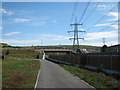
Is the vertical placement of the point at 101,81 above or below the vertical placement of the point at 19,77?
above

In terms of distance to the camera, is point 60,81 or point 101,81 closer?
point 101,81

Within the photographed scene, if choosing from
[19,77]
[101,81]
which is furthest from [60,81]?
[19,77]

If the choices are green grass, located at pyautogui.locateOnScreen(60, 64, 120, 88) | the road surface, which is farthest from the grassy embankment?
green grass, located at pyautogui.locateOnScreen(60, 64, 120, 88)

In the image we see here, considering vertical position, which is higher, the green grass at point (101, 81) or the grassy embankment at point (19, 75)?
the green grass at point (101, 81)

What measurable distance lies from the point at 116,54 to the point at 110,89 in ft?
31.5

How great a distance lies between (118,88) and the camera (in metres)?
11.5

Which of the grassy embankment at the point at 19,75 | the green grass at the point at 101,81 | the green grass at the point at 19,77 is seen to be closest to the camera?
the green grass at the point at 101,81

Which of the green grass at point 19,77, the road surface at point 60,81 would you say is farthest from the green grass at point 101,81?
the green grass at point 19,77

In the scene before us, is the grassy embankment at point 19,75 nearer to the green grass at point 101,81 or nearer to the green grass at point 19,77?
the green grass at point 19,77

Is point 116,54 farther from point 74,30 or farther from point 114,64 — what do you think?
point 74,30

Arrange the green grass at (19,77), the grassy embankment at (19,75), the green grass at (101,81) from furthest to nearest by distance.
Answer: the grassy embankment at (19,75), the green grass at (19,77), the green grass at (101,81)

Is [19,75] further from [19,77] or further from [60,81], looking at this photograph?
[60,81]

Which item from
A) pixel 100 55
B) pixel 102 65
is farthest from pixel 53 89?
pixel 100 55

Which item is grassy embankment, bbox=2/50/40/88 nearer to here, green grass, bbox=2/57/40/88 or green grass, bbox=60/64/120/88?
green grass, bbox=2/57/40/88
